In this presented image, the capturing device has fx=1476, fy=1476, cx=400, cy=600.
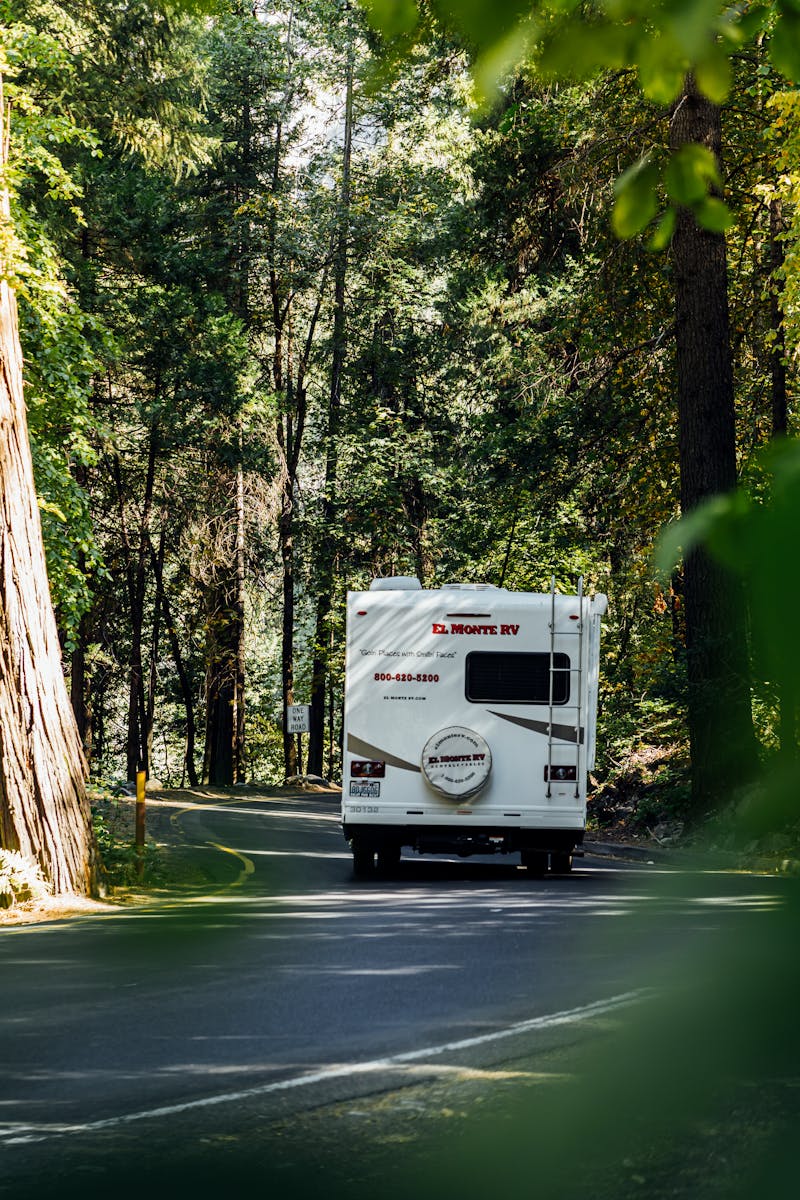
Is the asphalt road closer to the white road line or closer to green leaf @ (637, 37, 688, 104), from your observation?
the white road line

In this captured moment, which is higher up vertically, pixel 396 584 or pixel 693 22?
pixel 396 584

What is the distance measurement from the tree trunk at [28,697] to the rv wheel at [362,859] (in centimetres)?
326

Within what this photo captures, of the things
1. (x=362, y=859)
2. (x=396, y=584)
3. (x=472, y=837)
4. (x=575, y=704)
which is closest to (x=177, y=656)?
(x=396, y=584)

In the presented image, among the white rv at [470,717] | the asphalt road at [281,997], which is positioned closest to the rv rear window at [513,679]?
the white rv at [470,717]

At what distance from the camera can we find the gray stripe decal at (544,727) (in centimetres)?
1584

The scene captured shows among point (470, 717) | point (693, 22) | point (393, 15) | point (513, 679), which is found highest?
point (513, 679)

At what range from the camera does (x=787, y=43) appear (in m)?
1.56

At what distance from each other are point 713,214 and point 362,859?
15.3 metres

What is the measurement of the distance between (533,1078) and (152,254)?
3122 cm

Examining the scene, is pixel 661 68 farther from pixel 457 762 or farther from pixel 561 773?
pixel 561 773

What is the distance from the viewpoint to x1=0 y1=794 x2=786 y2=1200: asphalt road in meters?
1.47

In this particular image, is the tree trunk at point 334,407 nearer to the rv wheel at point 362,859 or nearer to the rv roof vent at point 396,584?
the rv roof vent at point 396,584

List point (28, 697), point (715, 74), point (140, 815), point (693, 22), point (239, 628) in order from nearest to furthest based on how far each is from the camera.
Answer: point (693, 22), point (715, 74), point (28, 697), point (140, 815), point (239, 628)

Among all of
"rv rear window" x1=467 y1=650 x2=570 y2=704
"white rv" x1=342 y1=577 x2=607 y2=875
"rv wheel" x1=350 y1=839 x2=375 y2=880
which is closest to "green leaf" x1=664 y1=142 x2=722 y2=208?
"white rv" x1=342 y1=577 x2=607 y2=875
